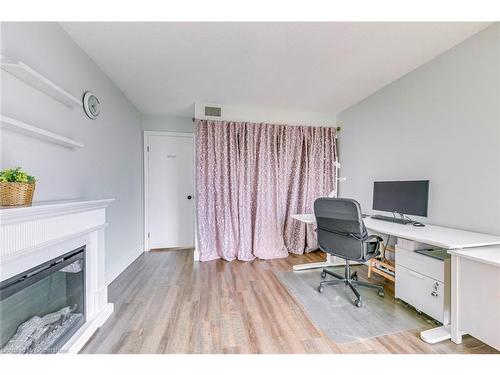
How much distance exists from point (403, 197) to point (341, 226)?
816 millimetres

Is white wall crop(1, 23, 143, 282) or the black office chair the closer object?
white wall crop(1, 23, 143, 282)

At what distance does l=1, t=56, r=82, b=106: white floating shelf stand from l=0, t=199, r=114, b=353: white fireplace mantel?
75 centimetres

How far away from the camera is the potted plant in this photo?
0.95 m

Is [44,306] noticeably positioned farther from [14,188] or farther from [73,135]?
[73,135]

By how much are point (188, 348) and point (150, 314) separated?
56 cm

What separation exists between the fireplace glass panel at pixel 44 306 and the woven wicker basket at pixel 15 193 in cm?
37

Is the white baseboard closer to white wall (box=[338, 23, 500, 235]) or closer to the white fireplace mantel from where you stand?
the white fireplace mantel

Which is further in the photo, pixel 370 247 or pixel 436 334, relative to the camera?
pixel 370 247

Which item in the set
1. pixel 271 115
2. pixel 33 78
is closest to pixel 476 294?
pixel 271 115

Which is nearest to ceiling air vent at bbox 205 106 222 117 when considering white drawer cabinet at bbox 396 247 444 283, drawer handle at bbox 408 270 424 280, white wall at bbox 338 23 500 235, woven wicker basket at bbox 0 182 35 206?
white wall at bbox 338 23 500 235

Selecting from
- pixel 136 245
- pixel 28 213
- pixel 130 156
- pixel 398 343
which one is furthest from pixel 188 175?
pixel 398 343

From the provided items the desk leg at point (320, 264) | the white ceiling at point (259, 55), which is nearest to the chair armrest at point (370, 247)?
the desk leg at point (320, 264)

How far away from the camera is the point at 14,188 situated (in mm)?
960

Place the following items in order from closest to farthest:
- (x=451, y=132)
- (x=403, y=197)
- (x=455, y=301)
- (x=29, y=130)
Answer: (x=29, y=130)
(x=455, y=301)
(x=451, y=132)
(x=403, y=197)
